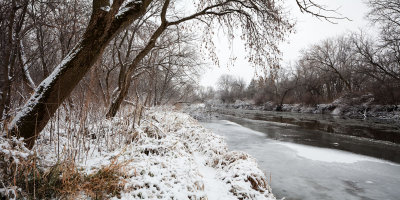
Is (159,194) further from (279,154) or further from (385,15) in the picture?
(385,15)

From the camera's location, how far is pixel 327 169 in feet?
18.3

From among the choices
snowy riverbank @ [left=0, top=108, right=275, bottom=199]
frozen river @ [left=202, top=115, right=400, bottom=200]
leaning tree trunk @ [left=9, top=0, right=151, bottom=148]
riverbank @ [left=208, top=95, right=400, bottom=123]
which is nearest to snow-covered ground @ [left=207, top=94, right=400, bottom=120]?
riverbank @ [left=208, top=95, right=400, bottom=123]

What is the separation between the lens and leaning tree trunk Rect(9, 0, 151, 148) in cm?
225

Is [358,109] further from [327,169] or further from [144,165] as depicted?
[144,165]

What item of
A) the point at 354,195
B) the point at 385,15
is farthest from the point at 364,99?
the point at 354,195

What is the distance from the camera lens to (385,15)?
15.3 metres

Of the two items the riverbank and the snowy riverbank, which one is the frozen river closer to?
the snowy riverbank

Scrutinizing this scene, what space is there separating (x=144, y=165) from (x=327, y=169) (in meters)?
5.54

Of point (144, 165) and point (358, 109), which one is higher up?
→ point (358, 109)

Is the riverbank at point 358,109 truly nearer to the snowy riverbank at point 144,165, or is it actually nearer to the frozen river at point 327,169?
the frozen river at point 327,169

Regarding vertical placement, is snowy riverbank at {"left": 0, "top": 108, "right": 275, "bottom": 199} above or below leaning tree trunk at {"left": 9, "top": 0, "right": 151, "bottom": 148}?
below

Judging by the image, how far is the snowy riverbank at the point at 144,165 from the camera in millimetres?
2369

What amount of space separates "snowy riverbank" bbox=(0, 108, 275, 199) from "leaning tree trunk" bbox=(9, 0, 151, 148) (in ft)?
0.84

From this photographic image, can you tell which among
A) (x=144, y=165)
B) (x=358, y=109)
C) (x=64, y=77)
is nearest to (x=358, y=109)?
(x=358, y=109)
